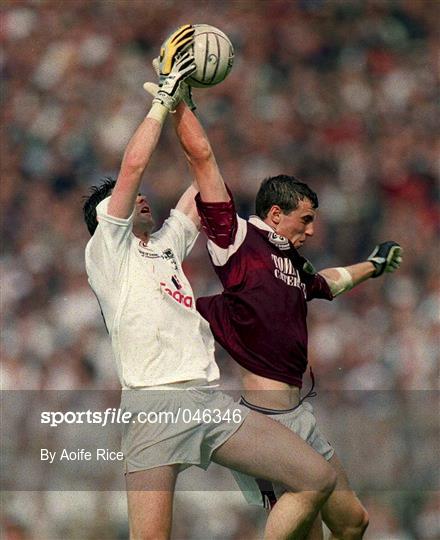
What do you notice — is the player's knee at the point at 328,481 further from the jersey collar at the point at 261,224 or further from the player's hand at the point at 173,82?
the player's hand at the point at 173,82

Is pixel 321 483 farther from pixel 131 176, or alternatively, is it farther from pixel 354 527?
pixel 131 176

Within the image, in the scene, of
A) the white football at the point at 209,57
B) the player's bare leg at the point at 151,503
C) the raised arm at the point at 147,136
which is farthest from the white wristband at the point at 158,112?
the player's bare leg at the point at 151,503

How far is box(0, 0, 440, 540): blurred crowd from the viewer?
22.1ft

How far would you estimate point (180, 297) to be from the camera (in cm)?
424

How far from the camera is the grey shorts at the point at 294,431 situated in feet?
14.8

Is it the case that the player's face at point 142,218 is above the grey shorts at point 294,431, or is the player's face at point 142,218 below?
above

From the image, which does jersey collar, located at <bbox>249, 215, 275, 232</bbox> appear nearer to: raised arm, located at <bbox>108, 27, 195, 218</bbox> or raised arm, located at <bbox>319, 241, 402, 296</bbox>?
raised arm, located at <bbox>319, 241, 402, 296</bbox>

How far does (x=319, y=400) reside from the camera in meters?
6.71

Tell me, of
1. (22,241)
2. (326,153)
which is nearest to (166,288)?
(22,241)

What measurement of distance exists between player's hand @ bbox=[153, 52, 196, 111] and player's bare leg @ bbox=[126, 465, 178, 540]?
4.49 ft

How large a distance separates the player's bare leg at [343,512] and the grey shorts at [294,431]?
3.9 inches

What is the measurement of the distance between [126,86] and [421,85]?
2200 mm

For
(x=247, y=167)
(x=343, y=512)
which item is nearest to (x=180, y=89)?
(x=343, y=512)

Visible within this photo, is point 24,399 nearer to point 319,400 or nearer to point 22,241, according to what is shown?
point 22,241
